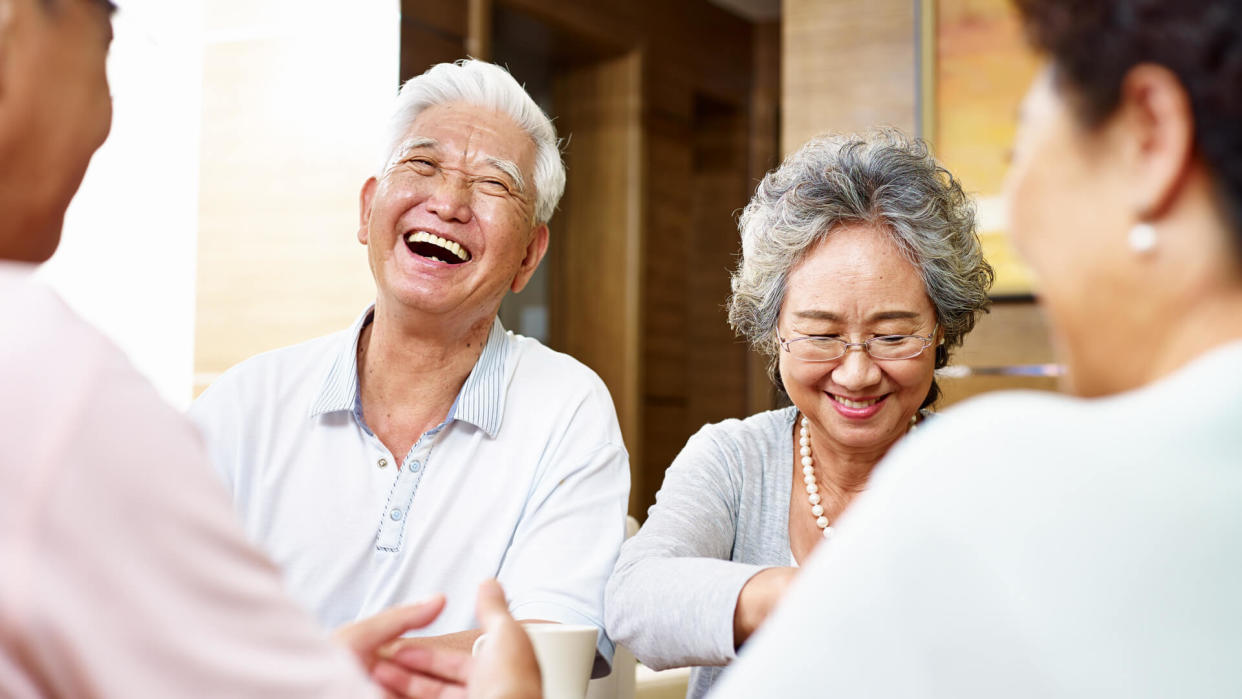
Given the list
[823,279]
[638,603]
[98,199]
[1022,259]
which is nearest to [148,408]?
[1022,259]

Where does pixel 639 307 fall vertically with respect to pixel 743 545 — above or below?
above

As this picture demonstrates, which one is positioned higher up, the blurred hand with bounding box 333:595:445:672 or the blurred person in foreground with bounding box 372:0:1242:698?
the blurred person in foreground with bounding box 372:0:1242:698

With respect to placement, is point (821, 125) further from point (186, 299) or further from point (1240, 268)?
point (1240, 268)

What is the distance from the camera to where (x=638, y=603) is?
1.54 metres

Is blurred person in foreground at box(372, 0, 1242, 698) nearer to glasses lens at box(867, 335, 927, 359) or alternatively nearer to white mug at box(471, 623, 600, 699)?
white mug at box(471, 623, 600, 699)

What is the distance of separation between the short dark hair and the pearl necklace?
1.25 metres

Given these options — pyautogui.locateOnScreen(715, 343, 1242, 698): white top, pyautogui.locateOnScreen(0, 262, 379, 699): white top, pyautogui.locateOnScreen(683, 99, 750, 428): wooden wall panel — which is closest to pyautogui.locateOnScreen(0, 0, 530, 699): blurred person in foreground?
pyautogui.locateOnScreen(0, 262, 379, 699): white top

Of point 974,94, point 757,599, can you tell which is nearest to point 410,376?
point 757,599

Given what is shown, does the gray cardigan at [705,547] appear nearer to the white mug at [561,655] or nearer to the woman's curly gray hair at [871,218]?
the woman's curly gray hair at [871,218]

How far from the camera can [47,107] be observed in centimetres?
82

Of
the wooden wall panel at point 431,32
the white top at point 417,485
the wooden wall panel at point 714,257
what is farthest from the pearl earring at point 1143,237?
the wooden wall panel at point 714,257

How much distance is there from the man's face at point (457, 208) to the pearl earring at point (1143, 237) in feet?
4.74

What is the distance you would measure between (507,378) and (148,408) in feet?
4.63

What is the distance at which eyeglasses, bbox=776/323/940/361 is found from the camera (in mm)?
1812
